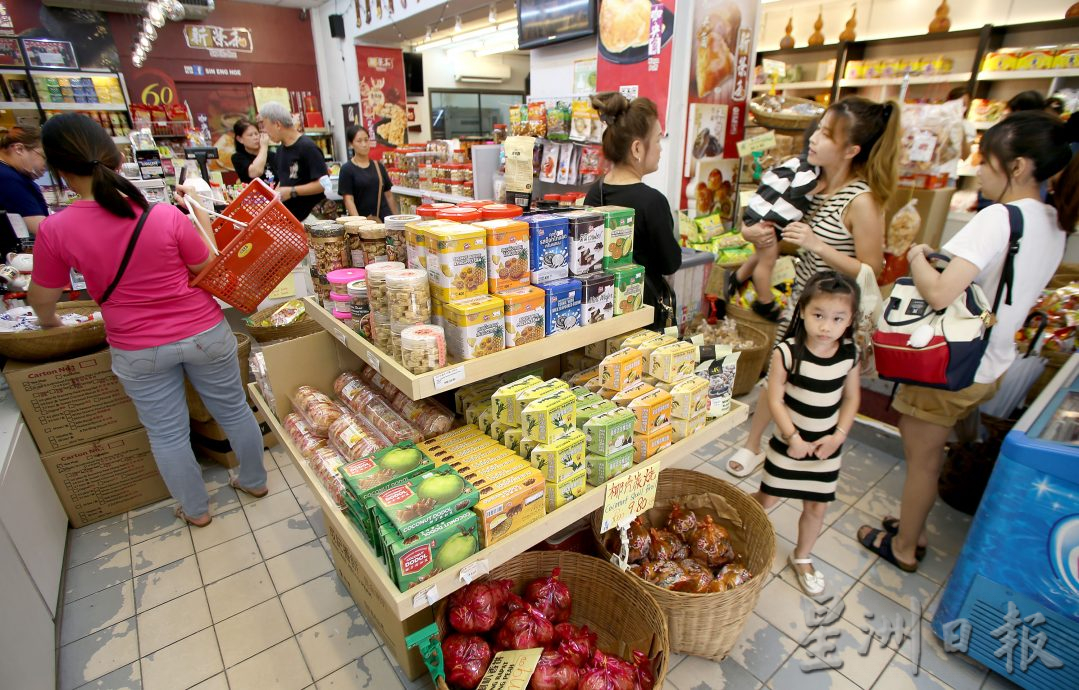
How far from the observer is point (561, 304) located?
1.68 meters

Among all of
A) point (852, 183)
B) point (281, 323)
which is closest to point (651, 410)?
point (852, 183)

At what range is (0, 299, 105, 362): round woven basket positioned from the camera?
242cm

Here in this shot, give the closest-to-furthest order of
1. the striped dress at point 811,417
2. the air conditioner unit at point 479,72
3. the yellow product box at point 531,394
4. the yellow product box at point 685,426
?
the yellow product box at point 531,394, the yellow product box at point 685,426, the striped dress at point 811,417, the air conditioner unit at point 479,72

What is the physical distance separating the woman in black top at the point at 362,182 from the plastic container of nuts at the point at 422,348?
12.5ft

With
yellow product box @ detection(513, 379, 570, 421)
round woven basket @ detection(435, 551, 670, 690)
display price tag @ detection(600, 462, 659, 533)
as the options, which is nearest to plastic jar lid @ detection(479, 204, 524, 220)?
yellow product box @ detection(513, 379, 570, 421)

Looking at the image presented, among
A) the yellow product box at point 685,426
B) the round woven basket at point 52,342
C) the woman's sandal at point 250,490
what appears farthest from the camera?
the woman's sandal at point 250,490

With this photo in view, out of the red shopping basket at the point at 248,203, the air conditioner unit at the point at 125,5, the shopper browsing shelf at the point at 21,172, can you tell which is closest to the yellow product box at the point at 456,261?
the red shopping basket at the point at 248,203

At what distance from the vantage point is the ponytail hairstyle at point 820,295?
6.23 feet

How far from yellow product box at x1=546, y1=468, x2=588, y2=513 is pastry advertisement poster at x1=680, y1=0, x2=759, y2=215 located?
3.00m

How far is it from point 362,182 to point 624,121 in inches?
130

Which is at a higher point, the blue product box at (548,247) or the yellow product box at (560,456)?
the blue product box at (548,247)

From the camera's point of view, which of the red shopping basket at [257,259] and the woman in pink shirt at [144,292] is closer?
the woman in pink shirt at [144,292]

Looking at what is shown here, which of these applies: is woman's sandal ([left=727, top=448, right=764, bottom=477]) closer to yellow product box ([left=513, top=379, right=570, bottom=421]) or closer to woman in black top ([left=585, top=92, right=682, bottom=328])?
woman in black top ([left=585, top=92, right=682, bottom=328])

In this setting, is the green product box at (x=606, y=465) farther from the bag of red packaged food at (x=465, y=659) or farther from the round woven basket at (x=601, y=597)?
the bag of red packaged food at (x=465, y=659)
